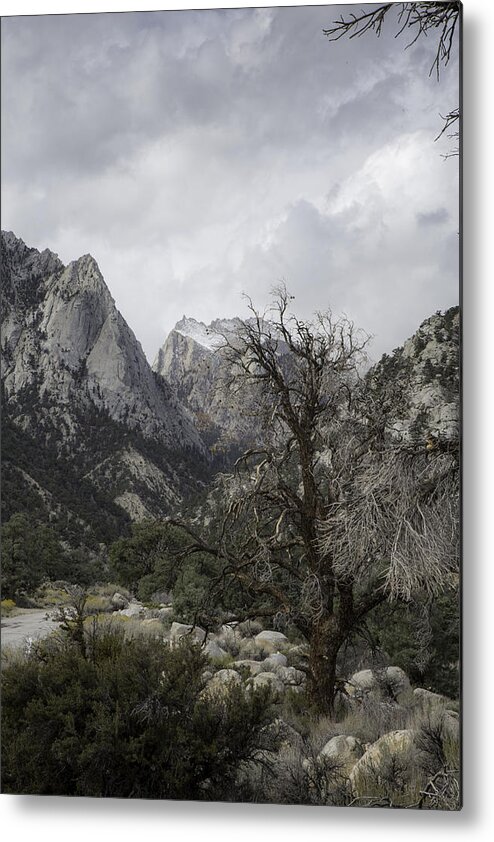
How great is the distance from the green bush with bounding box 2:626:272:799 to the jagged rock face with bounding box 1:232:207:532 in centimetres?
81

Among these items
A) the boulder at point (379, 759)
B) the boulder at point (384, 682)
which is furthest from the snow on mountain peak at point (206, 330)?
the boulder at point (379, 759)

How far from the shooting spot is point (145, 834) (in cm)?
459

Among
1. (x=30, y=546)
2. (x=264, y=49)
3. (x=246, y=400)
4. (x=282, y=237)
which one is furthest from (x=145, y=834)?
(x=264, y=49)

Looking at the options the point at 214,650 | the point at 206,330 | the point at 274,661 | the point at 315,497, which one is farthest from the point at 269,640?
the point at 206,330

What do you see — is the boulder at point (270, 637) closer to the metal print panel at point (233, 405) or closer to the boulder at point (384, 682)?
the metal print panel at point (233, 405)

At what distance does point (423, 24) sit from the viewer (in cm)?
455

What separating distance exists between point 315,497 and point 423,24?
2.44m

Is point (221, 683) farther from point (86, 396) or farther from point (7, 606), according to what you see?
point (86, 396)

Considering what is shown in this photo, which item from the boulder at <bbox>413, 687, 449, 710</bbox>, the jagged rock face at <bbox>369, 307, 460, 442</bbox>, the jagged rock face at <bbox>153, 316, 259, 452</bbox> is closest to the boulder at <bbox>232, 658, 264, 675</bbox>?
the boulder at <bbox>413, 687, 449, 710</bbox>

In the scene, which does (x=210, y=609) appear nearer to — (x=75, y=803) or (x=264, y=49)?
(x=75, y=803)

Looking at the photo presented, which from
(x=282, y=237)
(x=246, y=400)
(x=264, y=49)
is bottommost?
(x=246, y=400)

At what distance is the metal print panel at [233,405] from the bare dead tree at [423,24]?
0.01 m

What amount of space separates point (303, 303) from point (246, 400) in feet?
1.92

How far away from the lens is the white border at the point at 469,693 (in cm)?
438
